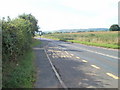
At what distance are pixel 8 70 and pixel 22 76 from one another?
32.2 inches

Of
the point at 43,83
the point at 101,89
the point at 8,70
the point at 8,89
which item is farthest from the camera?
the point at 8,70

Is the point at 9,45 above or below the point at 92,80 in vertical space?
above

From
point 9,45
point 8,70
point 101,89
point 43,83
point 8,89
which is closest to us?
point 8,89

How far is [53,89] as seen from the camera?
6758 millimetres

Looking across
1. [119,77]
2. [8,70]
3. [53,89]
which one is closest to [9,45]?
[8,70]

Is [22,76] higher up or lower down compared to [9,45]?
lower down

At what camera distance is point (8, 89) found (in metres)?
6.22

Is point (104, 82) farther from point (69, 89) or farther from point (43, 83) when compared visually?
point (43, 83)

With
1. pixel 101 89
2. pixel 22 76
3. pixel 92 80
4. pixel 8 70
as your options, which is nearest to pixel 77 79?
pixel 92 80

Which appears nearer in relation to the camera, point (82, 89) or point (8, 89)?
point (8, 89)

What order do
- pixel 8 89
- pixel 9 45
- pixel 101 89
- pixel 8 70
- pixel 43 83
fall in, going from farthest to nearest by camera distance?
1. pixel 9 45
2. pixel 8 70
3. pixel 43 83
4. pixel 101 89
5. pixel 8 89

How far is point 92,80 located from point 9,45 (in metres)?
4.07

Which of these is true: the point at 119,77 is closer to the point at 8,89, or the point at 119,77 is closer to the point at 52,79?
the point at 52,79

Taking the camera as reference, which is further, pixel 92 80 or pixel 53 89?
pixel 92 80
